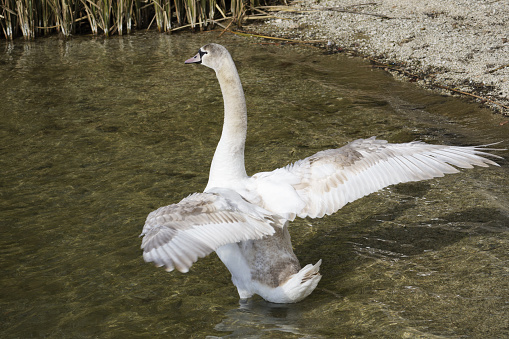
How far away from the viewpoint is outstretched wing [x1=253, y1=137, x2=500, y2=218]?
15.2ft

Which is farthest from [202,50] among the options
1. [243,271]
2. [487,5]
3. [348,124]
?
[487,5]

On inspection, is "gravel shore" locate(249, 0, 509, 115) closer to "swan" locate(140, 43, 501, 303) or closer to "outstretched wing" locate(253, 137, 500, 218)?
"outstretched wing" locate(253, 137, 500, 218)

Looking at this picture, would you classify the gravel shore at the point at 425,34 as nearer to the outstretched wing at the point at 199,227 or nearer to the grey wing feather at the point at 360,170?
the grey wing feather at the point at 360,170

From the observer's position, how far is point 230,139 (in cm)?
484

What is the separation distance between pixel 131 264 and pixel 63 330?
95 centimetres

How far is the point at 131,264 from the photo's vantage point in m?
5.10

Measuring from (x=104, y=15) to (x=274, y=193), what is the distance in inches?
347

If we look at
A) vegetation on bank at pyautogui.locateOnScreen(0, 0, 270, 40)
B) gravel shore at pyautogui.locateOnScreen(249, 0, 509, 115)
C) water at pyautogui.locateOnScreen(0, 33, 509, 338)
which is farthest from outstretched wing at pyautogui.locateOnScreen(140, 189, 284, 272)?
vegetation on bank at pyautogui.locateOnScreen(0, 0, 270, 40)

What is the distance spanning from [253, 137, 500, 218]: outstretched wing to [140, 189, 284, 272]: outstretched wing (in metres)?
0.36

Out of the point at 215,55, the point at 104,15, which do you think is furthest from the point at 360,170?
the point at 104,15

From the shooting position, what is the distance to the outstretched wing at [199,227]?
3.38 meters

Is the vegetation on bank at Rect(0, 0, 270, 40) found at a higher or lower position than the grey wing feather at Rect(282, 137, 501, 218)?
higher

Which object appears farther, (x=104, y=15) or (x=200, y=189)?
(x=104, y=15)

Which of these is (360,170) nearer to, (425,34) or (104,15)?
(425,34)
